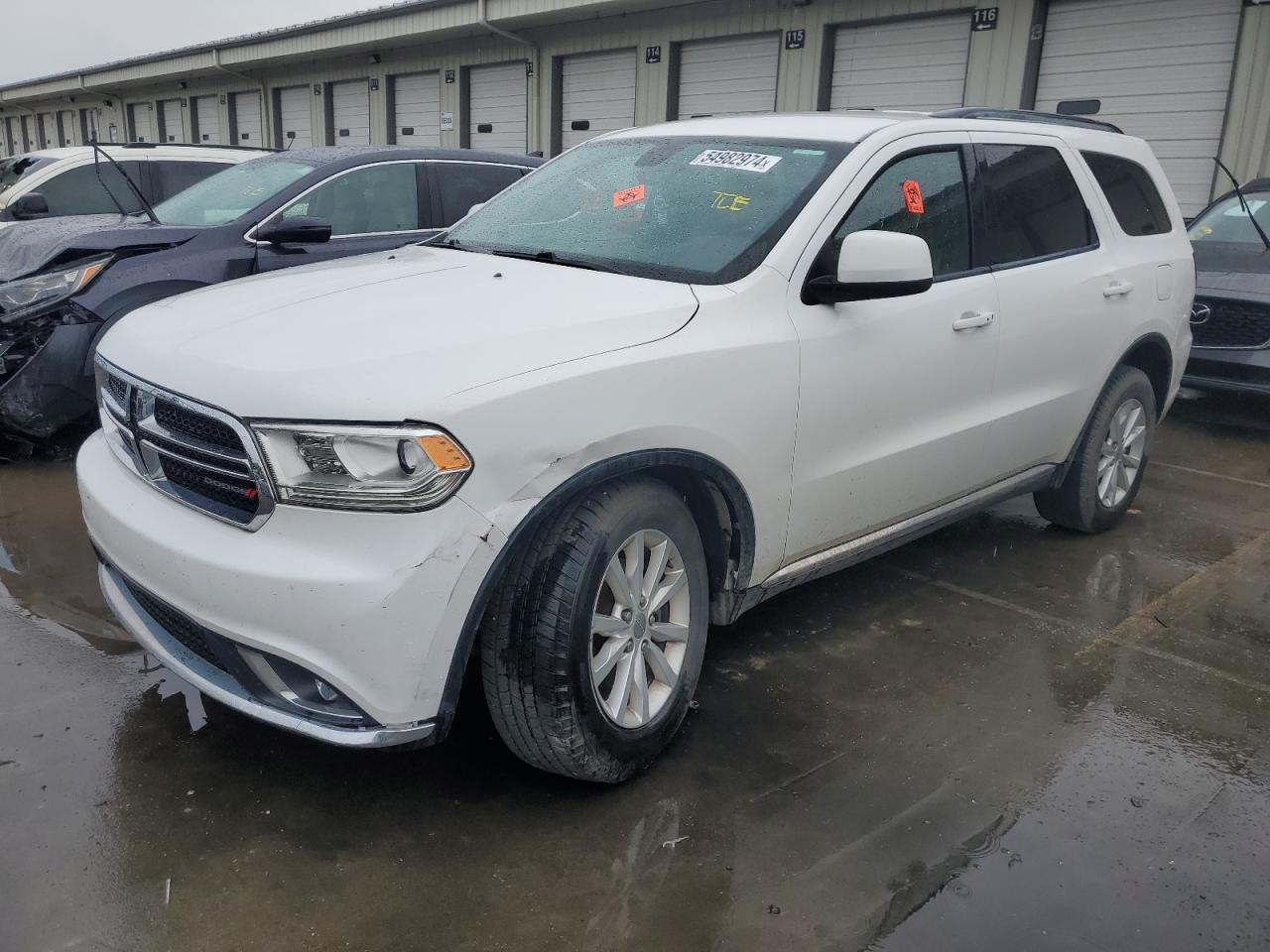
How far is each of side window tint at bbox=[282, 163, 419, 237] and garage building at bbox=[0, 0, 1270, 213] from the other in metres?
3.82

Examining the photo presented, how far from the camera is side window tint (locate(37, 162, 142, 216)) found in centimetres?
897

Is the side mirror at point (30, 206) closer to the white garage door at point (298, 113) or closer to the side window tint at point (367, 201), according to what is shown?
the side window tint at point (367, 201)

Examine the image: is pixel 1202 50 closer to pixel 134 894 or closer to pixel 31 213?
pixel 31 213

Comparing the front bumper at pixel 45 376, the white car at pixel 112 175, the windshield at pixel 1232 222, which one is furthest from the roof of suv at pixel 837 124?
the white car at pixel 112 175

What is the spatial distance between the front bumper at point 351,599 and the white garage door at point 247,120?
73.2 feet

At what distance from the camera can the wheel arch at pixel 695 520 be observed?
2.35 metres

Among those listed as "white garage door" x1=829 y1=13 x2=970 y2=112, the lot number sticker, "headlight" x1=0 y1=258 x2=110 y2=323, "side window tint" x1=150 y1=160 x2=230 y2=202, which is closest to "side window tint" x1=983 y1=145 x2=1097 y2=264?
the lot number sticker

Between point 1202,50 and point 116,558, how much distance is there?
993cm

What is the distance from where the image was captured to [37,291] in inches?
211

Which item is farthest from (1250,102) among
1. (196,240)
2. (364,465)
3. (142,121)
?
(142,121)

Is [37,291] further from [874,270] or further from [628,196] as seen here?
[874,270]

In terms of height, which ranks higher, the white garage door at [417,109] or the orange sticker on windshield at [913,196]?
the white garage door at [417,109]

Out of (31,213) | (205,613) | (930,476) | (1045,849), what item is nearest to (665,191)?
(930,476)

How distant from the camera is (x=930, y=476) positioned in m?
3.64
